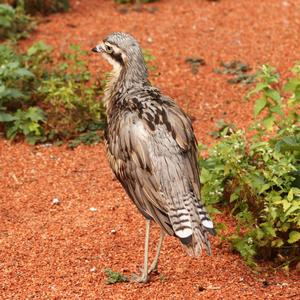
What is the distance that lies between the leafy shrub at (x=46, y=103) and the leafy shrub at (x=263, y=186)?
→ 213cm

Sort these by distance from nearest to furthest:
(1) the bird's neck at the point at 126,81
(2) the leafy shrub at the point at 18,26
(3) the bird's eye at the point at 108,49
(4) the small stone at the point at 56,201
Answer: (1) the bird's neck at the point at 126,81
(3) the bird's eye at the point at 108,49
(4) the small stone at the point at 56,201
(2) the leafy shrub at the point at 18,26

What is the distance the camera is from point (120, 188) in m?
7.92

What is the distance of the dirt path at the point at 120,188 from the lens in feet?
20.7

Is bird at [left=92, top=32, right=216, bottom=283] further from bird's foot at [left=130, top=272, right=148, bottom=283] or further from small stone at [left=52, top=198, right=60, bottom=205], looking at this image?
small stone at [left=52, top=198, right=60, bottom=205]

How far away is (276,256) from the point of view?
657 centimetres

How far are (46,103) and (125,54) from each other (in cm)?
269

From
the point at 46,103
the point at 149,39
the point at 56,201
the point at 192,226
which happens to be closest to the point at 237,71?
the point at 149,39

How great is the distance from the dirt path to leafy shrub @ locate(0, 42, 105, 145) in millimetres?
203

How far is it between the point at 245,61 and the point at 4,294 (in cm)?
506

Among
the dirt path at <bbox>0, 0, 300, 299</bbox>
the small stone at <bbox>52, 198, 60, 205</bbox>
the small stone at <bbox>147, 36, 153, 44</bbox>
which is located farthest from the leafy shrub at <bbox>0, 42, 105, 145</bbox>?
the small stone at <bbox>147, 36, 153, 44</bbox>

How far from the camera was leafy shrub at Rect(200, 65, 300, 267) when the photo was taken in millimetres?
6340

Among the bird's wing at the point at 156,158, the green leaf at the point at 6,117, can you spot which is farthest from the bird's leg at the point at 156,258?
the green leaf at the point at 6,117

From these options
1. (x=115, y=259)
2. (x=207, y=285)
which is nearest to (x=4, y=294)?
(x=115, y=259)

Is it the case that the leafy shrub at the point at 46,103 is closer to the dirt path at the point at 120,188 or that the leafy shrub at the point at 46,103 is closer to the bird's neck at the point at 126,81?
the dirt path at the point at 120,188
